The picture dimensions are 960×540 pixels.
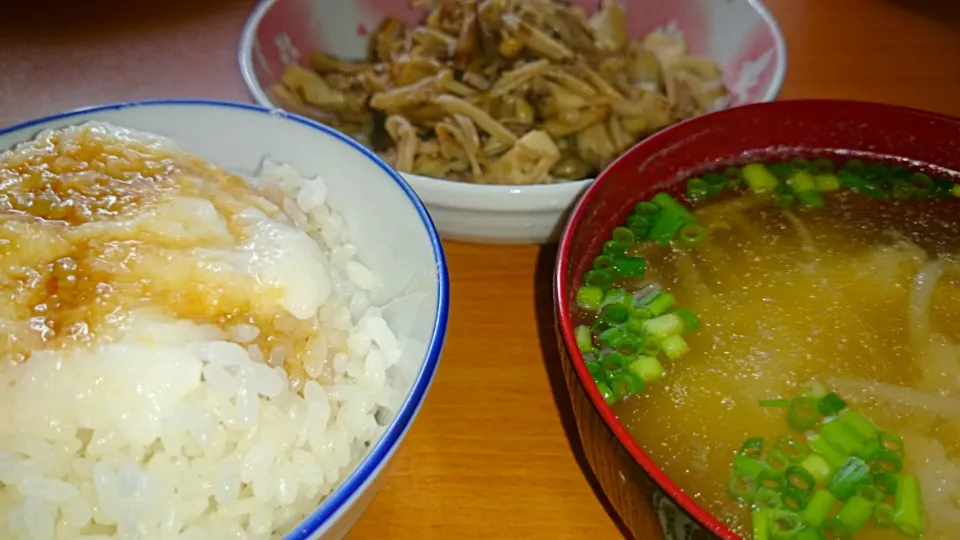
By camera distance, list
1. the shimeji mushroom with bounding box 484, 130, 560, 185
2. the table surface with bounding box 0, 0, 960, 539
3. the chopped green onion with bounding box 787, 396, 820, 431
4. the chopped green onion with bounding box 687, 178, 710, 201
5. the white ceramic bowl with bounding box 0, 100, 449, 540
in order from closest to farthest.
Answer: the chopped green onion with bounding box 787, 396, 820, 431 < the white ceramic bowl with bounding box 0, 100, 449, 540 < the table surface with bounding box 0, 0, 960, 539 < the chopped green onion with bounding box 687, 178, 710, 201 < the shimeji mushroom with bounding box 484, 130, 560, 185

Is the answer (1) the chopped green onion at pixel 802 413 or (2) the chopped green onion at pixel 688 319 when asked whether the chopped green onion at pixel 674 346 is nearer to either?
(2) the chopped green onion at pixel 688 319

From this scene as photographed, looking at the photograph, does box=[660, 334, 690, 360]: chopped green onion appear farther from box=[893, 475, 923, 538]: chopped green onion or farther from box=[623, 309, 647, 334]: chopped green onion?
box=[893, 475, 923, 538]: chopped green onion

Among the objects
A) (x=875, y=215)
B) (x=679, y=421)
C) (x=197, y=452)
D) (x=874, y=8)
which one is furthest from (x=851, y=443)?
(x=874, y=8)

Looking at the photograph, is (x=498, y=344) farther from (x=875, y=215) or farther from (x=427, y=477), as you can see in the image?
(x=875, y=215)

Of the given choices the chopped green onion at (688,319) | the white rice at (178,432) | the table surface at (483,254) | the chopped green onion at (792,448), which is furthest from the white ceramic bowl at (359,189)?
the chopped green onion at (792,448)

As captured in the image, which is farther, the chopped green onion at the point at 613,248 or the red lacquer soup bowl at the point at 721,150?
the chopped green onion at the point at 613,248

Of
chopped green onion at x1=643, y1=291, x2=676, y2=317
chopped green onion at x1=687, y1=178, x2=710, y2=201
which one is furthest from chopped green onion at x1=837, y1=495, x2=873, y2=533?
chopped green onion at x1=687, y1=178, x2=710, y2=201
